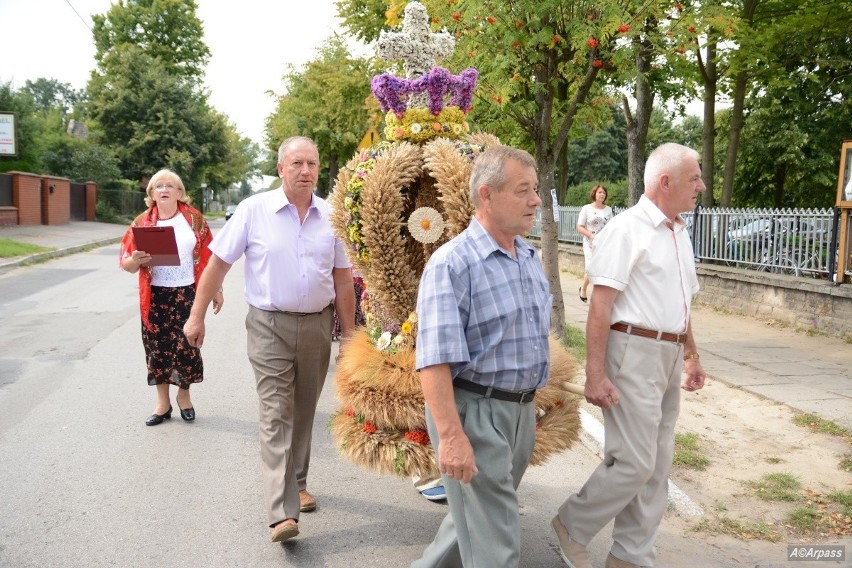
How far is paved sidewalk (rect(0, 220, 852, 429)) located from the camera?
21.5ft

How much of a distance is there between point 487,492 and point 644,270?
1.26 m

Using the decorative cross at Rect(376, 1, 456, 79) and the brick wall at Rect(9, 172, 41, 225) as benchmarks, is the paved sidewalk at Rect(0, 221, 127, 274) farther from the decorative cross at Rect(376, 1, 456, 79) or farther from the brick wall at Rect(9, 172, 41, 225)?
the decorative cross at Rect(376, 1, 456, 79)

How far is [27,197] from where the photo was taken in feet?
93.5

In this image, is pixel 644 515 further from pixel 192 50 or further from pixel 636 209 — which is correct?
pixel 192 50

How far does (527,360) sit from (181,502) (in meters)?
2.62

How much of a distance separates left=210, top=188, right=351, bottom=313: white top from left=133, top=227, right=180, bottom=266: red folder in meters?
1.65

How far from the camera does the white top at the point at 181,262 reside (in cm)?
588

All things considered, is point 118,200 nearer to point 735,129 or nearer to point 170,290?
point 735,129

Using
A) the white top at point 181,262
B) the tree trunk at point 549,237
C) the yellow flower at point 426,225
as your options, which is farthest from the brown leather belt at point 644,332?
the tree trunk at point 549,237

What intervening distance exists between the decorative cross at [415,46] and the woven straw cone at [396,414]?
1.86m

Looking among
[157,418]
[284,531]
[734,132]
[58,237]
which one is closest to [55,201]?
[58,237]

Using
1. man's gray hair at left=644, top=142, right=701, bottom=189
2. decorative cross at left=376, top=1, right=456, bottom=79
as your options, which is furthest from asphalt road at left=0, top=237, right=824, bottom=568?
decorative cross at left=376, top=1, right=456, bottom=79

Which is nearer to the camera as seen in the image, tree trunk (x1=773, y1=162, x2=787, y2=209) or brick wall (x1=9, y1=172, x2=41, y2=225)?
tree trunk (x1=773, y1=162, x2=787, y2=209)

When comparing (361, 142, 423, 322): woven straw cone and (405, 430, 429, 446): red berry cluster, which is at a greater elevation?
(361, 142, 423, 322): woven straw cone
